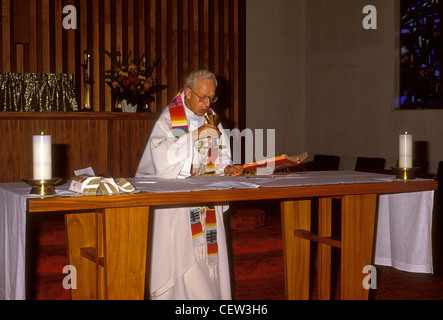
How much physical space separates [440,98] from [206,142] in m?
3.59

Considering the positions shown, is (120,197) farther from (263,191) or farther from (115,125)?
(115,125)

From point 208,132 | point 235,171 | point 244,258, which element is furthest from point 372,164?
point 208,132

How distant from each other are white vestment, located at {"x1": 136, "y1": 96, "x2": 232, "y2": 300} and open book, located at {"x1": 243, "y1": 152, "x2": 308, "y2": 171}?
37 cm

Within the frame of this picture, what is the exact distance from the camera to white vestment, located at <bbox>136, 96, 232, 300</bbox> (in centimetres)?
330

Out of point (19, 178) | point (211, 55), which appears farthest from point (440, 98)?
point (19, 178)

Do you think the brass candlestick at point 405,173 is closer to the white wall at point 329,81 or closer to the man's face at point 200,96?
the man's face at point 200,96

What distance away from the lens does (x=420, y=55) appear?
646 cm

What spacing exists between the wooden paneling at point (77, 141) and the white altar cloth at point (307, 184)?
2.84 meters

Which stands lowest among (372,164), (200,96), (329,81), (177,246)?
(177,246)

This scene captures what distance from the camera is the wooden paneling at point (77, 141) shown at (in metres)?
5.72

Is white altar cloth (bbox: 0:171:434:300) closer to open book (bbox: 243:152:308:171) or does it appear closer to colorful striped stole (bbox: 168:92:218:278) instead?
open book (bbox: 243:152:308:171)

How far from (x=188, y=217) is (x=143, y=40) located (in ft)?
13.6

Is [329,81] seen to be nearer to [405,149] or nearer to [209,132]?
[405,149]

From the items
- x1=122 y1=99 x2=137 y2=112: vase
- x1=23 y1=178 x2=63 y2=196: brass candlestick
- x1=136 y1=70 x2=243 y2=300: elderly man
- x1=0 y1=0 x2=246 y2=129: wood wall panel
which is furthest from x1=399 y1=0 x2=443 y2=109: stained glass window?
x1=23 y1=178 x2=63 y2=196: brass candlestick
